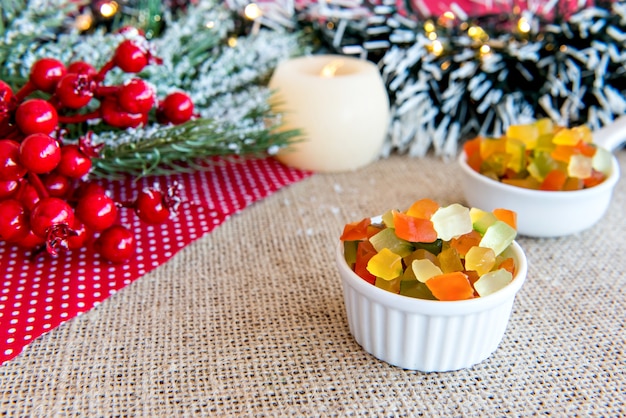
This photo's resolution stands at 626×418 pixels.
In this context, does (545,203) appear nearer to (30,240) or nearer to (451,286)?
(451,286)

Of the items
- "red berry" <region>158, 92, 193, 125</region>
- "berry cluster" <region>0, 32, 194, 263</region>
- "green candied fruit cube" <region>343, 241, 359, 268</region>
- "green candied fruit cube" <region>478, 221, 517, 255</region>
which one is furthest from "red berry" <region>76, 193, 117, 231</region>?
"green candied fruit cube" <region>478, 221, 517, 255</region>

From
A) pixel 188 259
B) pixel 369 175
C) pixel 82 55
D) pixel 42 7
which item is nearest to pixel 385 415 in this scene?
pixel 188 259

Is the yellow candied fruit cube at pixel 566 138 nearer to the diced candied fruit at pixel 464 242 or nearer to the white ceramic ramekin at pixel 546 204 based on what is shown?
the white ceramic ramekin at pixel 546 204

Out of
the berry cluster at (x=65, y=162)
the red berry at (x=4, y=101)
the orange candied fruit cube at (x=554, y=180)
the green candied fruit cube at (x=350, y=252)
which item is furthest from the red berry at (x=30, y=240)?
the orange candied fruit cube at (x=554, y=180)

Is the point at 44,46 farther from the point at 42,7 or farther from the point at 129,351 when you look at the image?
the point at 129,351

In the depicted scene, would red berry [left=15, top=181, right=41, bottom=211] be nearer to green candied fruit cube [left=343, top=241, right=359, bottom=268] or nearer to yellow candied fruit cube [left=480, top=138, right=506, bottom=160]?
green candied fruit cube [left=343, top=241, right=359, bottom=268]

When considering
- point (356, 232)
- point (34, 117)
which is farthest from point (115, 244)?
point (356, 232)
